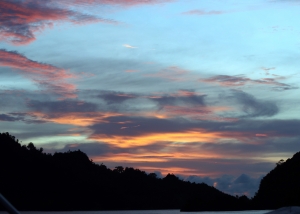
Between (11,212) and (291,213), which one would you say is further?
(291,213)

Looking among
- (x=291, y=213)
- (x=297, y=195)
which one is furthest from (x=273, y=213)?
(x=297, y=195)

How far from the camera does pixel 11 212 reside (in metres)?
12.9

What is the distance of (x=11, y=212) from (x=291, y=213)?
660 inches

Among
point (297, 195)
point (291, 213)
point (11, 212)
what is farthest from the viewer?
point (297, 195)

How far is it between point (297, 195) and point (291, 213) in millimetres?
182330

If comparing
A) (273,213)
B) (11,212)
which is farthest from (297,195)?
(11,212)

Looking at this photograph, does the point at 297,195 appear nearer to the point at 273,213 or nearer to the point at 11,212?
the point at 273,213

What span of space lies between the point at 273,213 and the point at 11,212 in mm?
17290

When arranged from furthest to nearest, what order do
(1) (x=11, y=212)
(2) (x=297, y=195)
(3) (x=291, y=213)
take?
1. (2) (x=297, y=195)
2. (3) (x=291, y=213)
3. (1) (x=11, y=212)

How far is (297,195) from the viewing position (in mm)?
196750

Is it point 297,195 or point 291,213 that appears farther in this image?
point 297,195

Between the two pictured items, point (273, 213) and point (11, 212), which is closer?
point (11, 212)

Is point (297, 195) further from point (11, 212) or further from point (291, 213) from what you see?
point (11, 212)

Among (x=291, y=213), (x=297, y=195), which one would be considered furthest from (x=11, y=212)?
(x=297, y=195)
